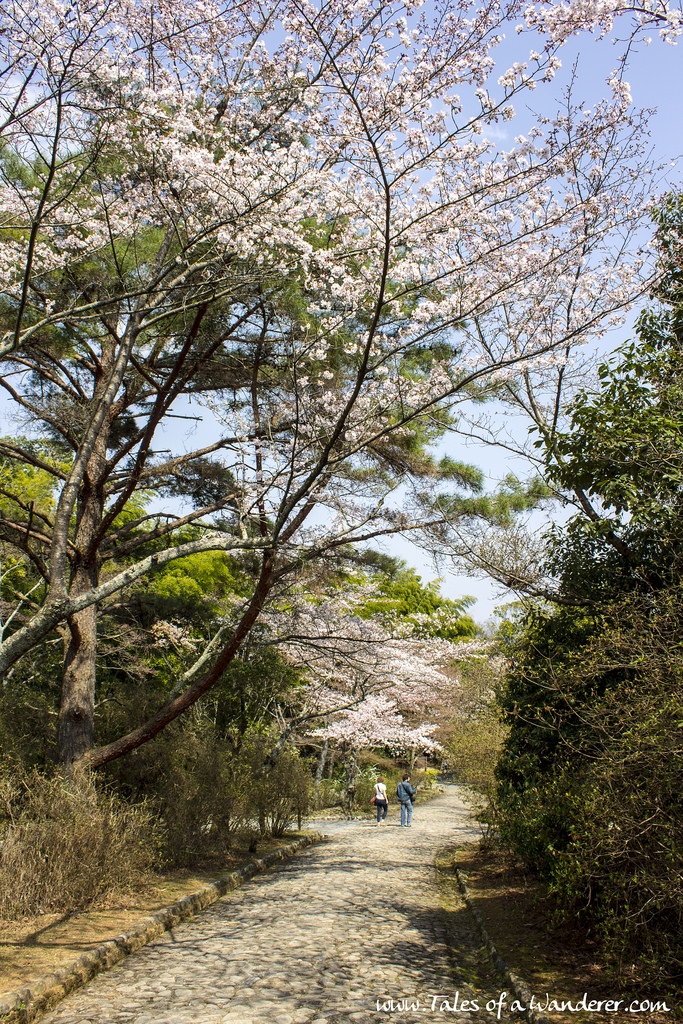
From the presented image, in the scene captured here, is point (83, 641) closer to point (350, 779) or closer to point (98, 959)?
point (98, 959)

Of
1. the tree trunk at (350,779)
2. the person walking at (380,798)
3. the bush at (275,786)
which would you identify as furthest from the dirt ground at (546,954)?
the tree trunk at (350,779)

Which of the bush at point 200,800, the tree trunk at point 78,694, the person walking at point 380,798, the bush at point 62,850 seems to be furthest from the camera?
the person walking at point 380,798

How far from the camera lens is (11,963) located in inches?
193

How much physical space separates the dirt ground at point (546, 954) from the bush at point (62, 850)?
12.5 ft

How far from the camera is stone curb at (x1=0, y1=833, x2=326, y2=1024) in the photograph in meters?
4.20

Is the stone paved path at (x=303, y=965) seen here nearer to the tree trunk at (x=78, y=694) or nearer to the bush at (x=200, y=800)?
the bush at (x=200, y=800)

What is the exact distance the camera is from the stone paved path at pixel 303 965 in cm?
443

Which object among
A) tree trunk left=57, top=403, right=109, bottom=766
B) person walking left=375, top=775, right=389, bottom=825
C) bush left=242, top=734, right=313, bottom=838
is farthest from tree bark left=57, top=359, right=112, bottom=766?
person walking left=375, top=775, right=389, bottom=825

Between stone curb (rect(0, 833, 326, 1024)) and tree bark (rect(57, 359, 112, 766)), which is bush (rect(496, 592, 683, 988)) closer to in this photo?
stone curb (rect(0, 833, 326, 1024))

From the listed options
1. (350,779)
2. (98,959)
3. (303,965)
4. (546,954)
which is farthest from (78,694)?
(350,779)

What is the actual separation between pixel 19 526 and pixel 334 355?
5.27 meters

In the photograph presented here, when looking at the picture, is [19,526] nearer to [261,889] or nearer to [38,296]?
[38,296]

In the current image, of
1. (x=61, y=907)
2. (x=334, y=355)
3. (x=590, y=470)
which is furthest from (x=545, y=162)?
(x=61, y=907)

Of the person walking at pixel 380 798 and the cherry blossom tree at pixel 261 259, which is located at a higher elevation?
the cherry blossom tree at pixel 261 259
